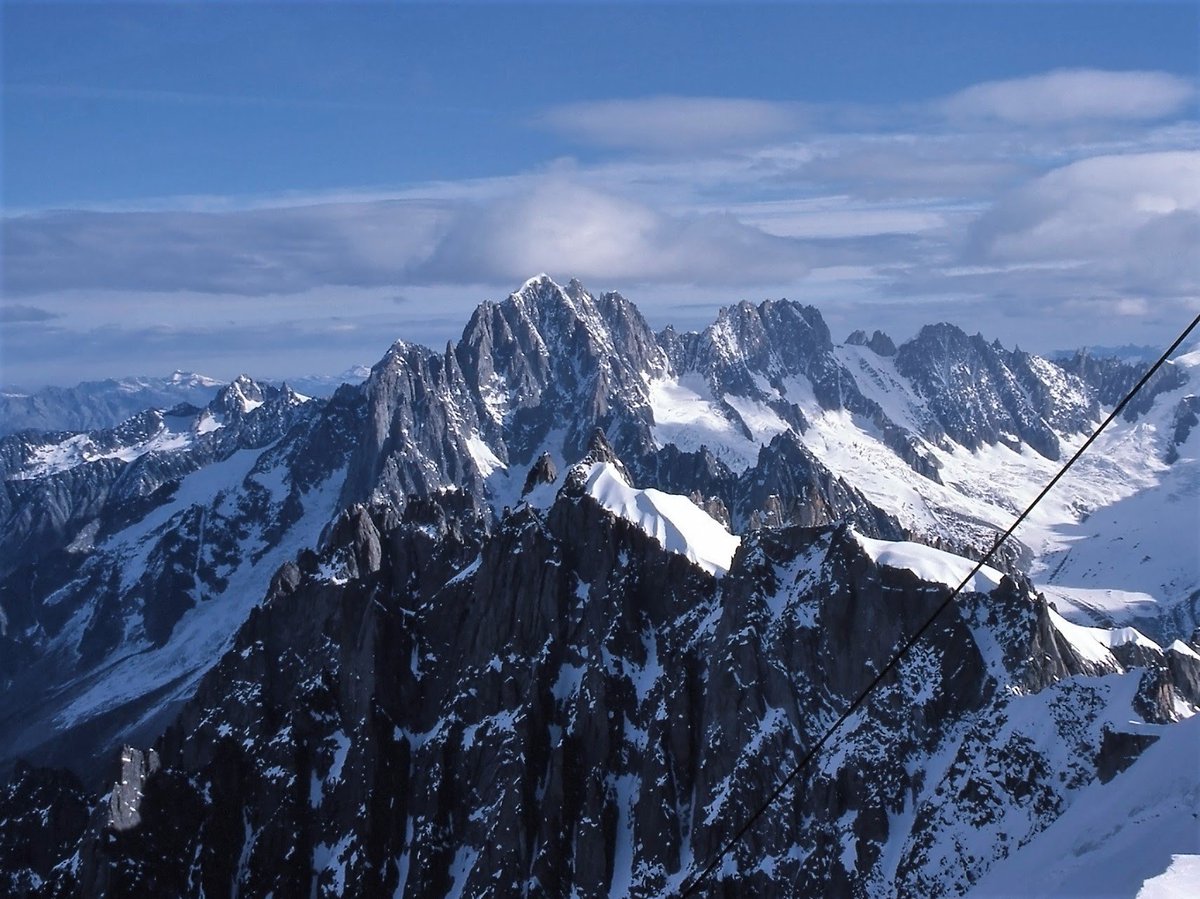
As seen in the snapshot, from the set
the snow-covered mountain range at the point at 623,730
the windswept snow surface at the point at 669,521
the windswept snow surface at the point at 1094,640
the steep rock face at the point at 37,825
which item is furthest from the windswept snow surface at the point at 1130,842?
the steep rock face at the point at 37,825

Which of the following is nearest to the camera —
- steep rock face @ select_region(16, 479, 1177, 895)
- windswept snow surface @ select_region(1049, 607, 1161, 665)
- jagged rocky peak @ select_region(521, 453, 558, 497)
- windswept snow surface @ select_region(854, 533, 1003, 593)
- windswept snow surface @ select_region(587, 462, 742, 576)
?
steep rock face @ select_region(16, 479, 1177, 895)

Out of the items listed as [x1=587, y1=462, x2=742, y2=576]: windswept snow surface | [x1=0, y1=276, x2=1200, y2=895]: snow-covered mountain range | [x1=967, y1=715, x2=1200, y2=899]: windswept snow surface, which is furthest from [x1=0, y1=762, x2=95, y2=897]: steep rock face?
[x1=967, y1=715, x2=1200, y2=899]: windswept snow surface

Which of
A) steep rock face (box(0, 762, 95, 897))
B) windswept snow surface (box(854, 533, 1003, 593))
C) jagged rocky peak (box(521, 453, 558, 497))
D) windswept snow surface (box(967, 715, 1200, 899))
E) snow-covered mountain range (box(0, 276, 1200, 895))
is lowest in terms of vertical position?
steep rock face (box(0, 762, 95, 897))

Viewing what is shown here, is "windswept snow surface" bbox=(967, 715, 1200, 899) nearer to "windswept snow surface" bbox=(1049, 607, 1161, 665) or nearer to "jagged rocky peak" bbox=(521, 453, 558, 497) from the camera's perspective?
"windswept snow surface" bbox=(1049, 607, 1161, 665)

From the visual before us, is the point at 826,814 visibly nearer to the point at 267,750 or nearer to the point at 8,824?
the point at 267,750

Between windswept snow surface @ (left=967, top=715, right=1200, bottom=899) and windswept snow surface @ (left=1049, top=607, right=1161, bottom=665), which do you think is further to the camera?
windswept snow surface @ (left=1049, top=607, right=1161, bottom=665)

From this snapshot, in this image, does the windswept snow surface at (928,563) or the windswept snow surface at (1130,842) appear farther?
the windswept snow surface at (928,563)

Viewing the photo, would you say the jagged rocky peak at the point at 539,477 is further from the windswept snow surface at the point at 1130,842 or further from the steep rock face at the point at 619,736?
the windswept snow surface at the point at 1130,842
